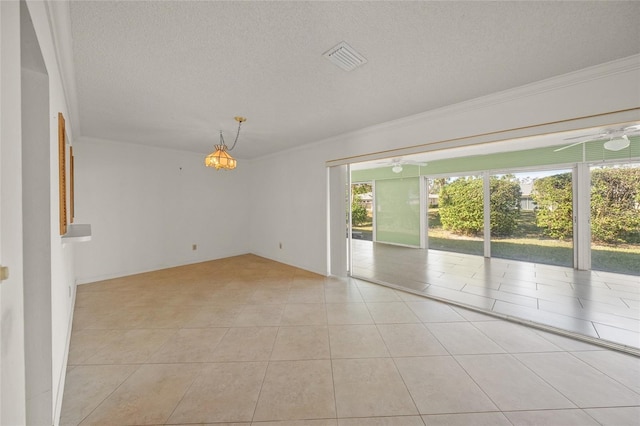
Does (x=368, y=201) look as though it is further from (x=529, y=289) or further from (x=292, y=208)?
(x=529, y=289)

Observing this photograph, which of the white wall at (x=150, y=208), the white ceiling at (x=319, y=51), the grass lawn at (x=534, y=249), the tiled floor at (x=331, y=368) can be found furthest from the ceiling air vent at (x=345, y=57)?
the grass lawn at (x=534, y=249)

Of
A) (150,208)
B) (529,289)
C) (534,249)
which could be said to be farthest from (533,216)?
(150,208)

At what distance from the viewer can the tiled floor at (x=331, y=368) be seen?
1.52m

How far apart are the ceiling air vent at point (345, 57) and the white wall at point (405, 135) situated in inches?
58.7

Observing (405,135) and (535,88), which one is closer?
(535,88)

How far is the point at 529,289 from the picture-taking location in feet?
11.6

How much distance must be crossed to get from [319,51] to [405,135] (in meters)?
1.90

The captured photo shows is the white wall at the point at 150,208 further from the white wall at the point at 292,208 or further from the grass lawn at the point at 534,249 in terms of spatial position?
the grass lawn at the point at 534,249

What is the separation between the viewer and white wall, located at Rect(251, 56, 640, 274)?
206 cm

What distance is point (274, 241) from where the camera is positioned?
5.57 metres

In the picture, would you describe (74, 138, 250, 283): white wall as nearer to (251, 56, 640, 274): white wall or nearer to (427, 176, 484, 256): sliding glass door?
(251, 56, 640, 274): white wall

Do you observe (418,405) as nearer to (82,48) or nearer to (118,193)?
(82,48)

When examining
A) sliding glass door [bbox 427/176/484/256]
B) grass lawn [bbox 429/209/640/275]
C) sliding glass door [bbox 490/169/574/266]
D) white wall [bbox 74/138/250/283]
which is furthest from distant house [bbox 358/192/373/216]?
white wall [bbox 74/138/250/283]

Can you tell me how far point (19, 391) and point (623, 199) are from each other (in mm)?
7392
